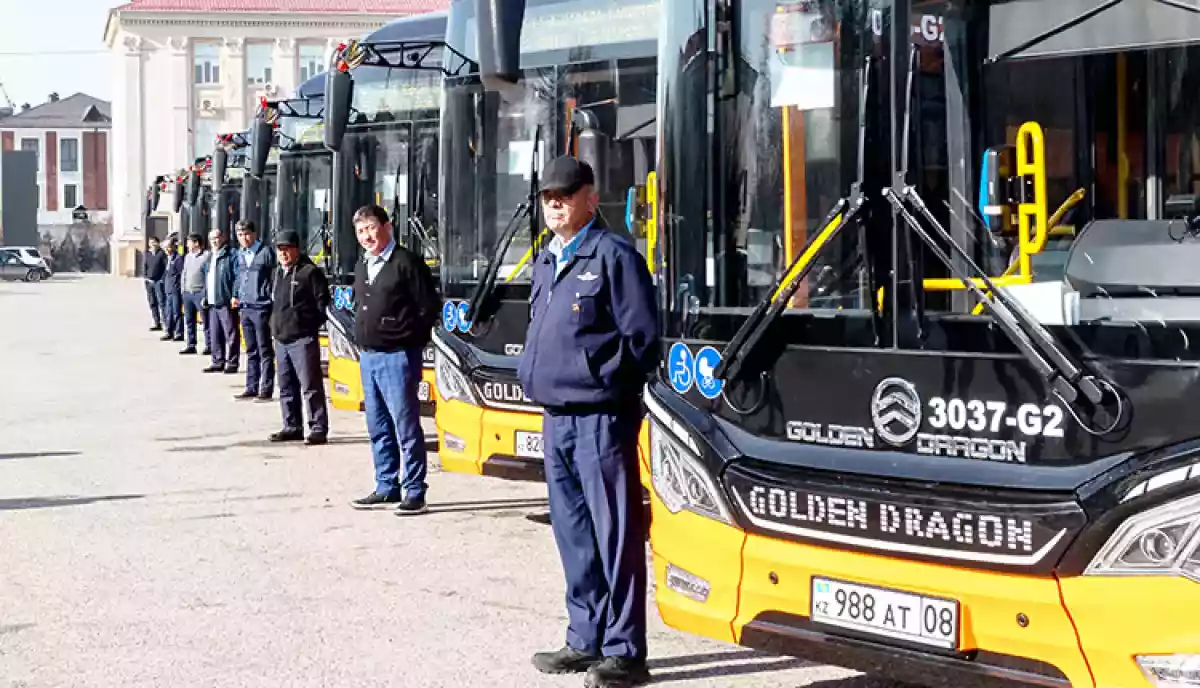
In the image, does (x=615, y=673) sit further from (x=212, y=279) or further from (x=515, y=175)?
(x=212, y=279)

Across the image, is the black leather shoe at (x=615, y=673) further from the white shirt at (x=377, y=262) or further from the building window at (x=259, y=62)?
the building window at (x=259, y=62)

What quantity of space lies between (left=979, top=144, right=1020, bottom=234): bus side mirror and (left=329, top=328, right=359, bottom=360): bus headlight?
9.64m


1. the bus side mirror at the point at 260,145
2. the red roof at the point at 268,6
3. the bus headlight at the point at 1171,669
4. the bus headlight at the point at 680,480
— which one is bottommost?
the bus headlight at the point at 1171,669

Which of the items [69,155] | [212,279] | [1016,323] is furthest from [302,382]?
[69,155]

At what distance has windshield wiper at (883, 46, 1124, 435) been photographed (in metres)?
4.45

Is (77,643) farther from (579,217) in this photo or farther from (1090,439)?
(1090,439)

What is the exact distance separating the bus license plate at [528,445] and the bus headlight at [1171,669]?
523 centimetres

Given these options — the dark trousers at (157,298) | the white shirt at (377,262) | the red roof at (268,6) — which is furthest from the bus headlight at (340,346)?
the red roof at (268,6)

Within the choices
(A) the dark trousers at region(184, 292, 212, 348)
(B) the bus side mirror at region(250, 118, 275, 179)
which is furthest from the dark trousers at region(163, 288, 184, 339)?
(B) the bus side mirror at region(250, 118, 275, 179)

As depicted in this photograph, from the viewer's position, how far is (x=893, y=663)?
4844 millimetres

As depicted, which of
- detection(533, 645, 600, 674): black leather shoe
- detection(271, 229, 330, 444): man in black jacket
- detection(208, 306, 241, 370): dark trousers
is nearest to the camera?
detection(533, 645, 600, 674): black leather shoe

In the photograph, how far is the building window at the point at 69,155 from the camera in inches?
4500

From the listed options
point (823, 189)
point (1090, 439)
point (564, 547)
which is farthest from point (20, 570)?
point (1090, 439)

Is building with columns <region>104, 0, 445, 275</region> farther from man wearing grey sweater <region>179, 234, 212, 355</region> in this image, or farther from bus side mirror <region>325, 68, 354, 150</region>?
bus side mirror <region>325, 68, 354, 150</region>
